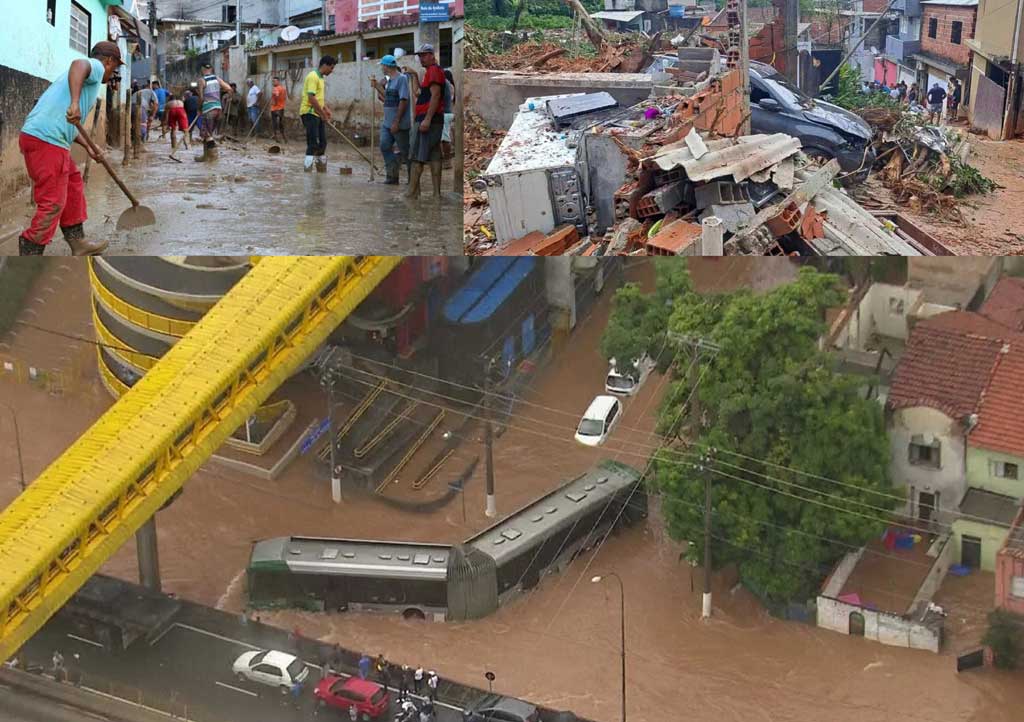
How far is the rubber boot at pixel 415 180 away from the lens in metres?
11.4

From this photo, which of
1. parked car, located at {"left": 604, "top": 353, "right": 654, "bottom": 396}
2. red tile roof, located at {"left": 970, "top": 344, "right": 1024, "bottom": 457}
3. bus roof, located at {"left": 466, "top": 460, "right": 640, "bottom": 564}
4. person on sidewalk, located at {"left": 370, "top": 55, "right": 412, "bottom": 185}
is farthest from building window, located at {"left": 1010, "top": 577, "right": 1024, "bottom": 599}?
person on sidewalk, located at {"left": 370, "top": 55, "right": 412, "bottom": 185}

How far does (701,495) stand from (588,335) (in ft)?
4.27

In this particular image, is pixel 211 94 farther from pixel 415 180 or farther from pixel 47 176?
pixel 415 180

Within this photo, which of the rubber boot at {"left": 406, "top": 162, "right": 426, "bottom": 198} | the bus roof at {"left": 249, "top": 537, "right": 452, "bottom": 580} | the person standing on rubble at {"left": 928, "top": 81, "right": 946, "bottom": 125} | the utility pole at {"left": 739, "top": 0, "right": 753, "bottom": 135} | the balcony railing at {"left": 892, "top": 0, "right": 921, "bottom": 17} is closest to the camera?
the rubber boot at {"left": 406, "top": 162, "right": 426, "bottom": 198}

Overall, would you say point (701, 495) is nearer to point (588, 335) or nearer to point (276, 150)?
point (588, 335)

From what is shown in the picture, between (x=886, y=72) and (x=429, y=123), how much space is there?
3.60m

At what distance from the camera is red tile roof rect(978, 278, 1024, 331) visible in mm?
12055

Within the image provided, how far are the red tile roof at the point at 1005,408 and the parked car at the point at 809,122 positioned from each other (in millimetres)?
1735

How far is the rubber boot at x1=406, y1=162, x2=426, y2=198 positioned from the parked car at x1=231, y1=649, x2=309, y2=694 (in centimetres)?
310

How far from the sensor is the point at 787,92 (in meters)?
12.8

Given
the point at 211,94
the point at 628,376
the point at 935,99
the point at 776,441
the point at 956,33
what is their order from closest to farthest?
the point at 211,94 → the point at 776,441 → the point at 628,376 → the point at 956,33 → the point at 935,99

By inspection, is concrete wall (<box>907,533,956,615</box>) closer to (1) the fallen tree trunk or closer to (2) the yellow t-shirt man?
(1) the fallen tree trunk

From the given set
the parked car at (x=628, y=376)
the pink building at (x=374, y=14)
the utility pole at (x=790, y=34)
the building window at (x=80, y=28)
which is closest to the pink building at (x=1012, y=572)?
the parked car at (x=628, y=376)

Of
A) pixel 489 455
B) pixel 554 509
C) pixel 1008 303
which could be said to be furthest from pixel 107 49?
pixel 1008 303
